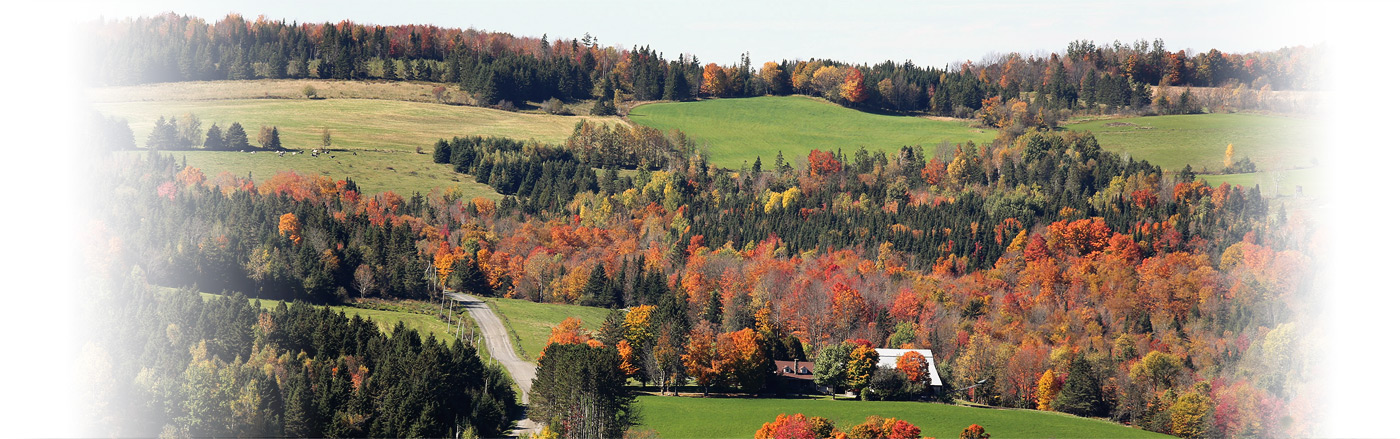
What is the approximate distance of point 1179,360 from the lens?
147 m

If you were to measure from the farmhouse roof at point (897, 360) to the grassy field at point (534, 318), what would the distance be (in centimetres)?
3948

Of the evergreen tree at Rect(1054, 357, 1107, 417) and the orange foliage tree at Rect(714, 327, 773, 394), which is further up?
the orange foliage tree at Rect(714, 327, 773, 394)

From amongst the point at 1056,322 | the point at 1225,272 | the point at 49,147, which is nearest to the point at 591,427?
the point at 49,147

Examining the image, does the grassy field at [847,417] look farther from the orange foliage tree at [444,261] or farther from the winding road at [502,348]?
the orange foliage tree at [444,261]

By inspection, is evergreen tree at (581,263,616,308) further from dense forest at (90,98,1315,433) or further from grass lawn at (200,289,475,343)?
grass lawn at (200,289,475,343)

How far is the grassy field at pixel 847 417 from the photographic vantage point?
11719 cm

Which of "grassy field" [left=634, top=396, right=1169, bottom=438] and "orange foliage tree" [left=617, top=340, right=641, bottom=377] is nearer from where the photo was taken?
"grassy field" [left=634, top=396, right=1169, bottom=438]

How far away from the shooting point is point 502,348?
150625mm

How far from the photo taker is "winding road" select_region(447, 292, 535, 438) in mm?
117887

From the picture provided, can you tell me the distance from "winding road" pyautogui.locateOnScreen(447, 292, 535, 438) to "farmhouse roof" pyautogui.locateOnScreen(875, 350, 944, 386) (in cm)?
3973

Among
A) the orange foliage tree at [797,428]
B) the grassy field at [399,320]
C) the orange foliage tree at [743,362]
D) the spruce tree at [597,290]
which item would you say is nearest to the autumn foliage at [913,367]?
the orange foliage tree at [743,362]

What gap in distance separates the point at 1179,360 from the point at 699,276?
2942 inches

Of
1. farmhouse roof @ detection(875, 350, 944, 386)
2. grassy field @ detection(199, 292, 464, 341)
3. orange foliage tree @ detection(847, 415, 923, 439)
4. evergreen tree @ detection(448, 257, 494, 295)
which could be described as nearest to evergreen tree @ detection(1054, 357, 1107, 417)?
farmhouse roof @ detection(875, 350, 944, 386)

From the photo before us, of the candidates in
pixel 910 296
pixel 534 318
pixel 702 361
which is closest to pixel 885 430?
pixel 702 361
